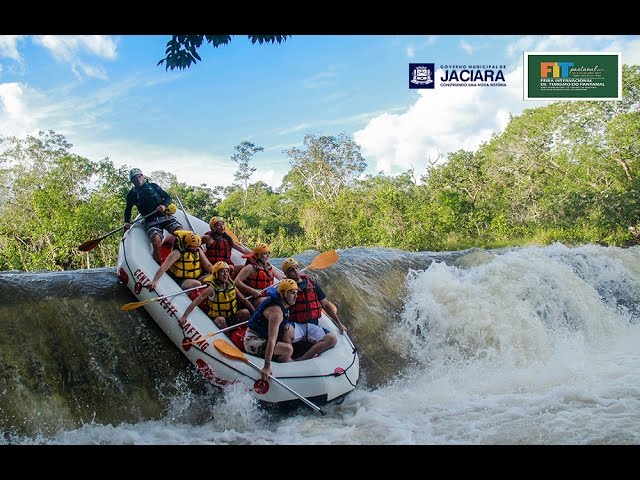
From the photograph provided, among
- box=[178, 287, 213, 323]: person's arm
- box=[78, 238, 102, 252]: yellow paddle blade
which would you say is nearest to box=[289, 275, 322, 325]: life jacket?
box=[178, 287, 213, 323]: person's arm

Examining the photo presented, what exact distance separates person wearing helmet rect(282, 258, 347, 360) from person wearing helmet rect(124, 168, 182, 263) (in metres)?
0.88

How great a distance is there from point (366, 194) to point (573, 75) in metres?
1.96

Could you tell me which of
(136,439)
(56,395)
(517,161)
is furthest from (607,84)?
(56,395)

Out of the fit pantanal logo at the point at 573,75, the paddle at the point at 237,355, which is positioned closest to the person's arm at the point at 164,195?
the paddle at the point at 237,355

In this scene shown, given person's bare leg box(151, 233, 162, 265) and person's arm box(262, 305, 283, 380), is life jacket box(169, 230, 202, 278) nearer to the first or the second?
person's bare leg box(151, 233, 162, 265)

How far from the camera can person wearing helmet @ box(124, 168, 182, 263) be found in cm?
343

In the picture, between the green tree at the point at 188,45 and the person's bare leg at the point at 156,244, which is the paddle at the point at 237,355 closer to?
the person's bare leg at the point at 156,244

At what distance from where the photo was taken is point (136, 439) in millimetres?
2562

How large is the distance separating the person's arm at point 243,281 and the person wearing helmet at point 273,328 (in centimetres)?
27

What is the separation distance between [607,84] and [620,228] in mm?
1871

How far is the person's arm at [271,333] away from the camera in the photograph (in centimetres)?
278

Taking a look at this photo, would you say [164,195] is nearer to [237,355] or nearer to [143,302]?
[143,302]

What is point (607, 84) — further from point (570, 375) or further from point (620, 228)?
point (620, 228)

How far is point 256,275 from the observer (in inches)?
127
